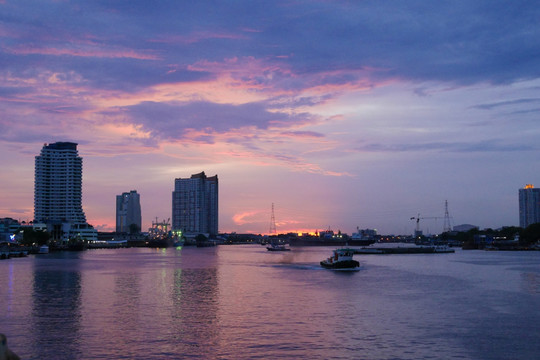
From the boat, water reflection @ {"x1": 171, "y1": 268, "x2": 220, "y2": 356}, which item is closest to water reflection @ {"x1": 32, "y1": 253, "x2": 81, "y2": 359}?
water reflection @ {"x1": 171, "y1": 268, "x2": 220, "y2": 356}

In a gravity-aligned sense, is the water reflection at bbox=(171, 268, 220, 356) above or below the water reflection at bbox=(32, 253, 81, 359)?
below

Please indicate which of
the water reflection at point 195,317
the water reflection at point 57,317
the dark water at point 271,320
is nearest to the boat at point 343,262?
the dark water at point 271,320

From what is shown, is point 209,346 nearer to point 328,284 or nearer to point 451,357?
point 451,357

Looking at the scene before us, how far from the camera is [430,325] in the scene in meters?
42.3

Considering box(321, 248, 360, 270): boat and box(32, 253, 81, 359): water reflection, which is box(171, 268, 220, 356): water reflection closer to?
box(32, 253, 81, 359): water reflection

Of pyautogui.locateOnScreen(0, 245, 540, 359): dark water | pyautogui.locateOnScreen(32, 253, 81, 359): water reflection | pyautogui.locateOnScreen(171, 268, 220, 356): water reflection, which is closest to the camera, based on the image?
pyautogui.locateOnScreen(0, 245, 540, 359): dark water

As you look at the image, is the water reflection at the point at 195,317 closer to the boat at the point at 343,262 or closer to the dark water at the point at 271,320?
the dark water at the point at 271,320

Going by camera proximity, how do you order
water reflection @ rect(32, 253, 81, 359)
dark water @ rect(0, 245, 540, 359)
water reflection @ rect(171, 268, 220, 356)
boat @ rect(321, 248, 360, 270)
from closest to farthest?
dark water @ rect(0, 245, 540, 359)
water reflection @ rect(32, 253, 81, 359)
water reflection @ rect(171, 268, 220, 356)
boat @ rect(321, 248, 360, 270)

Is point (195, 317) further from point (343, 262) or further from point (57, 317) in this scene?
point (343, 262)

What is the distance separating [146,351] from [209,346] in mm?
4085

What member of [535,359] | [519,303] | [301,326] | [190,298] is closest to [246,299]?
[190,298]

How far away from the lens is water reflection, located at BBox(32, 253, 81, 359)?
35312 mm

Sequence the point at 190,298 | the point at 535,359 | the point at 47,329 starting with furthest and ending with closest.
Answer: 1. the point at 190,298
2. the point at 47,329
3. the point at 535,359

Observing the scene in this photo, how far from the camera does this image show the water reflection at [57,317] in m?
35.3
